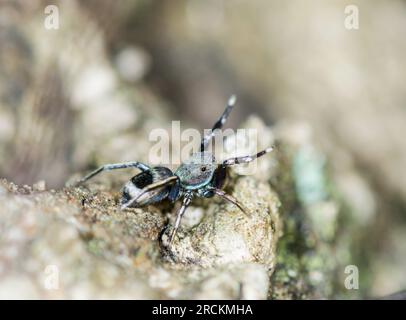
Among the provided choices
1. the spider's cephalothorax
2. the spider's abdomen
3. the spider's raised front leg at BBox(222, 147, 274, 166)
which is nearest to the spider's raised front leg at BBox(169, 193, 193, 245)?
the spider's cephalothorax

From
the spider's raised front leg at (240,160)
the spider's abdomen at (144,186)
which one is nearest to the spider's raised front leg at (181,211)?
the spider's abdomen at (144,186)

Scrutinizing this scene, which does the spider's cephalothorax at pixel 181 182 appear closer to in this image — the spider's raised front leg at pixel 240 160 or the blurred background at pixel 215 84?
the spider's raised front leg at pixel 240 160

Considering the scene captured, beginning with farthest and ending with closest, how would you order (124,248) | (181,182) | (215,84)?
(215,84) < (181,182) < (124,248)

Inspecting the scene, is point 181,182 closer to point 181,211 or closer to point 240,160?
point 181,211

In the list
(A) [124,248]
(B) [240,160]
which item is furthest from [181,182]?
(A) [124,248]

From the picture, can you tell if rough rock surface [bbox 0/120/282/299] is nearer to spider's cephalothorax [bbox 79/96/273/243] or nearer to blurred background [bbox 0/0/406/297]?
spider's cephalothorax [bbox 79/96/273/243]

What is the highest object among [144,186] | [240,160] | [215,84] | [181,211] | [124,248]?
[215,84]
